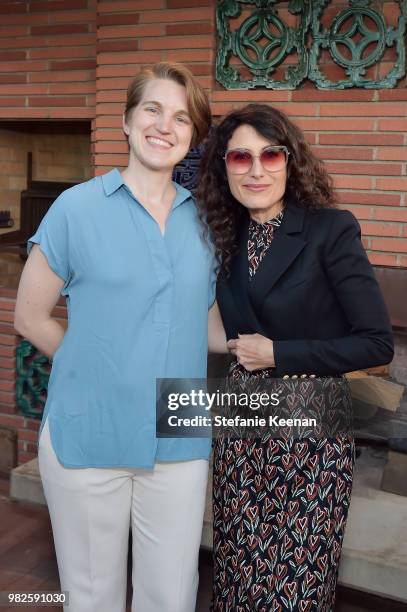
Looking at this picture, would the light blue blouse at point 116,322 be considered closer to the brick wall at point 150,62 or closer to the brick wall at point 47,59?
the brick wall at point 150,62

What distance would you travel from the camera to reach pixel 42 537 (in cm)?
343

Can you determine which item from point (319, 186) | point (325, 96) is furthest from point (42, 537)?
point (325, 96)

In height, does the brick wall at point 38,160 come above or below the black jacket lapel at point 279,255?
above

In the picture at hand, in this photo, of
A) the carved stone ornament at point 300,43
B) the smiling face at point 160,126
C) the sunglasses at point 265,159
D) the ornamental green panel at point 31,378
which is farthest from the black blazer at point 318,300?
the ornamental green panel at point 31,378

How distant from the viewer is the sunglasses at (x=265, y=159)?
1902 mm

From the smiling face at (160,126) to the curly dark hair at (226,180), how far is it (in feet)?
0.54

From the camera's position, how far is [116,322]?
5.89 feet

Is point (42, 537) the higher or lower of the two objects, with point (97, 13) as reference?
lower

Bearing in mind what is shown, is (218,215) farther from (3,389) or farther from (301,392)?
(3,389)

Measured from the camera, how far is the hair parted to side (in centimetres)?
190

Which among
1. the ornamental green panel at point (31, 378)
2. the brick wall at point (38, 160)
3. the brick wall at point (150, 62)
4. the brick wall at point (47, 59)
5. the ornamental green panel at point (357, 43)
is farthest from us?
the brick wall at point (38, 160)

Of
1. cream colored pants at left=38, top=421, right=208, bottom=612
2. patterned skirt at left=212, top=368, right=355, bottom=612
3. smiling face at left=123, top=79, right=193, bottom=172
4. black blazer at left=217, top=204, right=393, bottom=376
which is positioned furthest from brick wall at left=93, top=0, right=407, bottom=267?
cream colored pants at left=38, top=421, right=208, bottom=612

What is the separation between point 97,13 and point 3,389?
7.84 feet

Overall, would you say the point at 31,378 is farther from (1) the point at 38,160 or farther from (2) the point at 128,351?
(2) the point at 128,351
